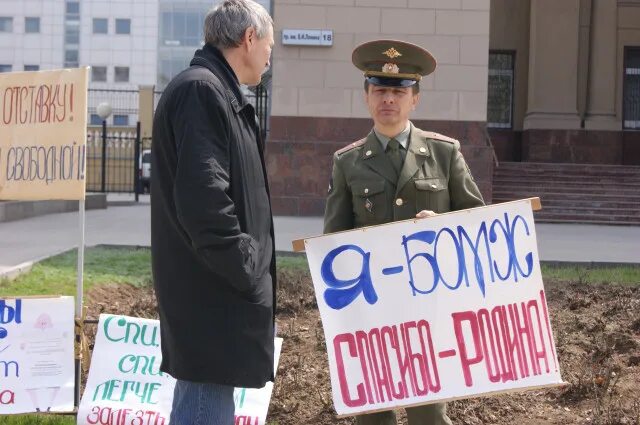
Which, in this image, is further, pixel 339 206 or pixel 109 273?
pixel 109 273

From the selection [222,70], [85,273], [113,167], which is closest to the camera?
[222,70]

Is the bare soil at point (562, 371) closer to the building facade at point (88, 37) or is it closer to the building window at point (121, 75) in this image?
the building facade at point (88, 37)

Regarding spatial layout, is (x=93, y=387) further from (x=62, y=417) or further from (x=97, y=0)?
(x=97, y=0)

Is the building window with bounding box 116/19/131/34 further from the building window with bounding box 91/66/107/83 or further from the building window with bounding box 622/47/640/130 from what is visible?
the building window with bounding box 622/47/640/130

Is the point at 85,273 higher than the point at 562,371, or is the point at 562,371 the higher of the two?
the point at 85,273

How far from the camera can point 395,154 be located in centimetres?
417

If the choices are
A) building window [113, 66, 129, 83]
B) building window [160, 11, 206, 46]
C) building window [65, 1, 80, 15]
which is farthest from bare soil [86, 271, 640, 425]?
building window [65, 1, 80, 15]

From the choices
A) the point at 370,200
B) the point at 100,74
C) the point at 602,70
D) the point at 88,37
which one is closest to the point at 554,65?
the point at 602,70

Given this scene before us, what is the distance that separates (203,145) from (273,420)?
2.47m

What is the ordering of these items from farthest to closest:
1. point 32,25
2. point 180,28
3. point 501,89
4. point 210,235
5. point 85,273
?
point 32,25 < point 180,28 < point 501,89 < point 85,273 < point 210,235

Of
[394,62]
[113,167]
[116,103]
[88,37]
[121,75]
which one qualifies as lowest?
[113,167]

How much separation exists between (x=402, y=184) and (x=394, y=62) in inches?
20.7

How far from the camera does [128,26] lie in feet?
309

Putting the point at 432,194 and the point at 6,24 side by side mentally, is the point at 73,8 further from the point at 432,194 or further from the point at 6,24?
the point at 432,194
